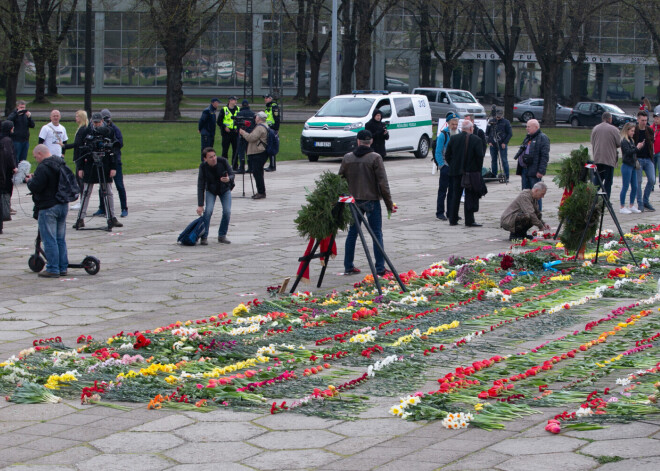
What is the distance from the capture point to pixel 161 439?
5.50 m

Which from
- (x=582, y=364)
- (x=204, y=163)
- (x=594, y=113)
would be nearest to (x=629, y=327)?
(x=582, y=364)

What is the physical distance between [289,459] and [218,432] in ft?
2.14

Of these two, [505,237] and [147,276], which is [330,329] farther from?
[505,237]

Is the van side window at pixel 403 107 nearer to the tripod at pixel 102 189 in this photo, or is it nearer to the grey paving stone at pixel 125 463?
the tripod at pixel 102 189

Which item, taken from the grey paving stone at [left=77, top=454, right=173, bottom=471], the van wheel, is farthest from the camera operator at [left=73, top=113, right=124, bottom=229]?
the van wheel

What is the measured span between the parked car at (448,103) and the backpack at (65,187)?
31.5m

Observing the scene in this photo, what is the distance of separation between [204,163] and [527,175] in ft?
17.6

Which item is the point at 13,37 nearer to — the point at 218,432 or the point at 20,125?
the point at 20,125

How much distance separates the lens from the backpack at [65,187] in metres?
11.0

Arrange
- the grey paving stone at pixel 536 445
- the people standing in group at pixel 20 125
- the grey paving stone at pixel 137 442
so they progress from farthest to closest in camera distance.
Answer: the people standing in group at pixel 20 125
the grey paving stone at pixel 137 442
the grey paving stone at pixel 536 445

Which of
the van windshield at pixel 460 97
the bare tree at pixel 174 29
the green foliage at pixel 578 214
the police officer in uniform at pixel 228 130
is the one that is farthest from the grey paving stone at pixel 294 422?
the van windshield at pixel 460 97

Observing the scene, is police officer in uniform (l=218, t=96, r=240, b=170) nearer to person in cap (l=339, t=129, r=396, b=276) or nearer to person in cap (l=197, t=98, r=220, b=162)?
person in cap (l=197, t=98, r=220, b=162)

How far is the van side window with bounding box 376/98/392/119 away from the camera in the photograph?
26625 millimetres

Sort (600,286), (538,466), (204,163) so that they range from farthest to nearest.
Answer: (204,163), (600,286), (538,466)
